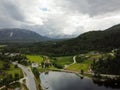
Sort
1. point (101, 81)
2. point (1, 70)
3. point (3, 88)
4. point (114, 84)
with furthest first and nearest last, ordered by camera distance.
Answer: point (1, 70) < point (101, 81) < point (114, 84) < point (3, 88)

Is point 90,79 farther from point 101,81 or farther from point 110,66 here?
point 110,66

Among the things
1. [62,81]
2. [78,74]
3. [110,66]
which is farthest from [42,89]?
[110,66]

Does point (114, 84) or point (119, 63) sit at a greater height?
point (119, 63)

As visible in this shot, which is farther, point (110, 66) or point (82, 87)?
point (110, 66)

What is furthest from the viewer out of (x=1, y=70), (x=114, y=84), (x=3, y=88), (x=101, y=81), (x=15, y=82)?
(x=1, y=70)

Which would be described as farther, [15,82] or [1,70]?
[1,70]

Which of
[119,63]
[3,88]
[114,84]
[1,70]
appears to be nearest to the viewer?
[3,88]

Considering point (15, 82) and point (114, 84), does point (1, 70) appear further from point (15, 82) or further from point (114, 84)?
point (114, 84)

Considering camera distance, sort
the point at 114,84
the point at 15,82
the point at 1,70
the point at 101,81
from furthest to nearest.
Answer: the point at 1,70
the point at 101,81
the point at 114,84
the point at 15,82

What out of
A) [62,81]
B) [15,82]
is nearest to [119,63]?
[62,81]
